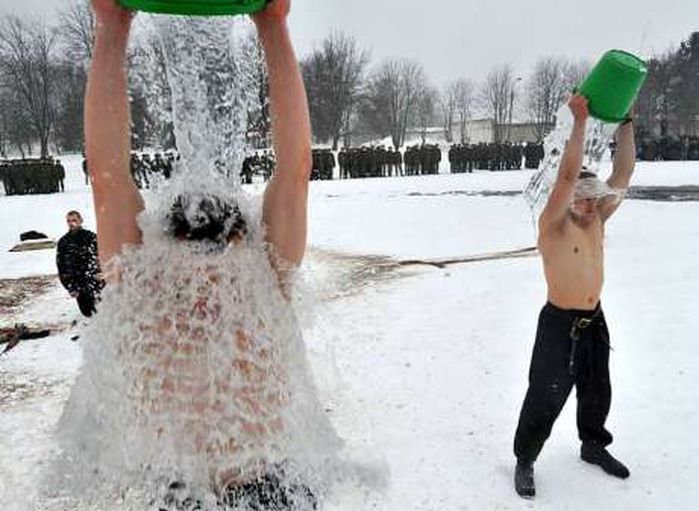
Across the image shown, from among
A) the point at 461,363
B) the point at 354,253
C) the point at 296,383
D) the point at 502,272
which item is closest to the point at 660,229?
the point at 502,272

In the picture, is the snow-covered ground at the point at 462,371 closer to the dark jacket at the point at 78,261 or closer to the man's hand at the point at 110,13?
the dark jacket at the point at 78,261

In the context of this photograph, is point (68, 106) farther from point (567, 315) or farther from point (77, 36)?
point (567, 315)

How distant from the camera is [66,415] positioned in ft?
6.27

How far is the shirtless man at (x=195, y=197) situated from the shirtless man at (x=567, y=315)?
235 cm

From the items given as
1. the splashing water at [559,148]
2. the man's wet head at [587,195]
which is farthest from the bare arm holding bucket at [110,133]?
the man's wet head at [587,195]

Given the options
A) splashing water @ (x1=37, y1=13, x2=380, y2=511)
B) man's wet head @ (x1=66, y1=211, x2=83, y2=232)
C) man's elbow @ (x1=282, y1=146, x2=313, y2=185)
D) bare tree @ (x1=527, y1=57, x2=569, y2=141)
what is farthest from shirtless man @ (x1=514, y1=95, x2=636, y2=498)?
bare tree @ (x1=527, y1=57, x2=569, y2=141)

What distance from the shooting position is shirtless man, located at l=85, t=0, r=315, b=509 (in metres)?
1.34

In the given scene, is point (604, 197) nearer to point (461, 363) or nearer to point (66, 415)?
point (461, 363)

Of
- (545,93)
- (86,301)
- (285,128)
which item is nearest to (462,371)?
(86,301)

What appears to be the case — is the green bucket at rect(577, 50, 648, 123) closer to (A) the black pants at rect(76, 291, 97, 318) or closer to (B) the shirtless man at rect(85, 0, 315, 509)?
(B) the shirtless man at rect(85, 0, 315, 509)

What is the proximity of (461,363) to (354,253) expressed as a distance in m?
6.50

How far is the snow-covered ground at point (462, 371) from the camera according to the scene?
12.8ft

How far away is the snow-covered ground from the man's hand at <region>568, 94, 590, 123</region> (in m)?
1.69

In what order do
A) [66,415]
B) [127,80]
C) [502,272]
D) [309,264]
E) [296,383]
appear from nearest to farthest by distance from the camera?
1. [127,80]
2. [296,383]
3. [66,415]
4. [502,272]
5. [309,264]
